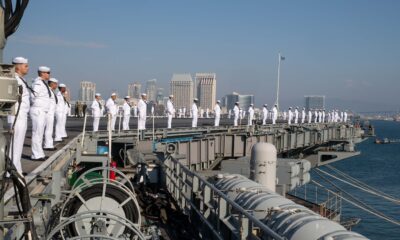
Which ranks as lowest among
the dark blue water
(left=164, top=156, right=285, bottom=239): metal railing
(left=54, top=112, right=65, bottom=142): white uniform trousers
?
the dark blue water

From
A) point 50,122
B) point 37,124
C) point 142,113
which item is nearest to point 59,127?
point 50,122

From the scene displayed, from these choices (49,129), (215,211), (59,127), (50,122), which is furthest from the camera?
(59,127)

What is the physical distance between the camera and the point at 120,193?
23.2ft

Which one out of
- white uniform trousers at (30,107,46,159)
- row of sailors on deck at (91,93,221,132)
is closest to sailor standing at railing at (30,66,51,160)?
white uniform trousers at (30,107,46,159)

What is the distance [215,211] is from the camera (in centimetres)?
720

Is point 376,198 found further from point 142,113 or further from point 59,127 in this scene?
point 59,127

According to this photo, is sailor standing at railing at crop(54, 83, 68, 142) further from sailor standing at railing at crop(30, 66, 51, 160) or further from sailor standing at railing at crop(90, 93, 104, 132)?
sailor standing at railing at crop(30, 66, 51, 160)

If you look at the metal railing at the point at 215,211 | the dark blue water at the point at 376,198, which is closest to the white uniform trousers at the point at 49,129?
the metal railing at the point at 215,211

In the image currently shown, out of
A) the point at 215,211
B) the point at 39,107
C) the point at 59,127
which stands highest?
the point at 39,107

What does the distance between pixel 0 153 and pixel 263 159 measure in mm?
7576

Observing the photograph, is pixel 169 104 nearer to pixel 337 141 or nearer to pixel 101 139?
pixel 101 139

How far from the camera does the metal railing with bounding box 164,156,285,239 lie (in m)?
5.33

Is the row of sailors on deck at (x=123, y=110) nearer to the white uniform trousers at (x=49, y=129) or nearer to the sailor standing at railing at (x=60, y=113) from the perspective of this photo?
the sailor standing at railing at (x=60, y=113)

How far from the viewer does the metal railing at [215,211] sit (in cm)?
533
